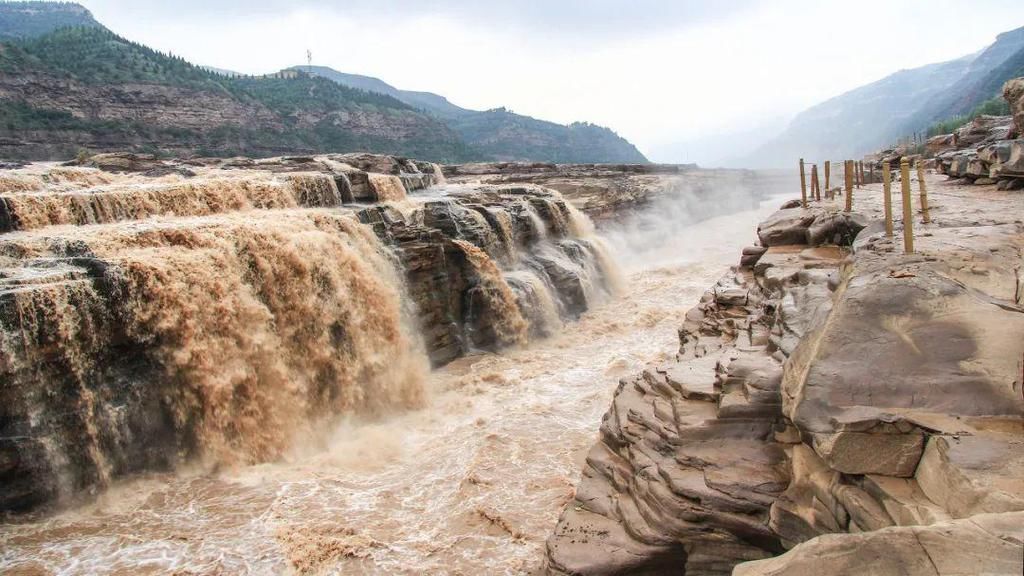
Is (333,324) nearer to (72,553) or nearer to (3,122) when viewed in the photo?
(72,553)

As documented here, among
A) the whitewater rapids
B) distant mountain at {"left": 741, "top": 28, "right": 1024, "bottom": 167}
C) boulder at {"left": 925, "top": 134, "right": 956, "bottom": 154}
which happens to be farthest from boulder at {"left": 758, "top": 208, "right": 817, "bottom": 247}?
distant mountain at {"left": 741, "top": 28, "right": 1024, "bottom": 167}

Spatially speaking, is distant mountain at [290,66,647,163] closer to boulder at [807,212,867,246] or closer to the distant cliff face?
the distant cliff face

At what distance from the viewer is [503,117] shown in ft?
391

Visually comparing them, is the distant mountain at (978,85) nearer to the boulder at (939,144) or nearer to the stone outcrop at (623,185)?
the stone outcrop at (623,185)

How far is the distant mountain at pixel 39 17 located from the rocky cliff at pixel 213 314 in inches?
4173

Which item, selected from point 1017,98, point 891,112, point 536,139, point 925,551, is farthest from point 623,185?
point 891,112

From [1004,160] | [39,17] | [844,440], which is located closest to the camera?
[844,440]

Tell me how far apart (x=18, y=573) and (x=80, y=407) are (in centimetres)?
210

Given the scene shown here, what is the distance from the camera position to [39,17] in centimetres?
10350

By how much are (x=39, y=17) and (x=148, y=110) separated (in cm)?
8741

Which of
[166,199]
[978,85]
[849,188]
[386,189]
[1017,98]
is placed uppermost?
[978,85]

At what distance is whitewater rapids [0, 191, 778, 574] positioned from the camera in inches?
239

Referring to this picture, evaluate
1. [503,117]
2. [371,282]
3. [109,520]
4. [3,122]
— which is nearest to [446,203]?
[371,282]

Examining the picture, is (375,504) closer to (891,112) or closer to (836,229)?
(836,229)
